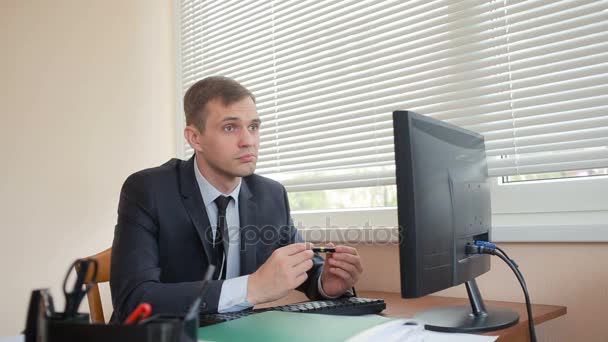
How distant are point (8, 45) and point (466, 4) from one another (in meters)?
1.83

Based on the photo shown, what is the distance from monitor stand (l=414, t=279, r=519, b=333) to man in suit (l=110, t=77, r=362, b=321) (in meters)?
0.26

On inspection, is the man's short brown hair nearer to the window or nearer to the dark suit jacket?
the dark suit jacket

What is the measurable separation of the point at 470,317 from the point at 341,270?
13.9 inches

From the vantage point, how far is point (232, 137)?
1.64 meters

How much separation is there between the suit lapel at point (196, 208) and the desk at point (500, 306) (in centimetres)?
54

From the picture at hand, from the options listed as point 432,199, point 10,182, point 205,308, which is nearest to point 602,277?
point 432,199

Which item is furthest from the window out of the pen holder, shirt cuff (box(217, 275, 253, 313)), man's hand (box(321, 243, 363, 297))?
the pen holder

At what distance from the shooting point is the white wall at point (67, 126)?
225 cm

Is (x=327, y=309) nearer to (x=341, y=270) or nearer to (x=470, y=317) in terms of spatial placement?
(x=341, y=270)

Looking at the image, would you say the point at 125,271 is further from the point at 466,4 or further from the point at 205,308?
the point at 466,4

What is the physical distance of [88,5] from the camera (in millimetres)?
2564

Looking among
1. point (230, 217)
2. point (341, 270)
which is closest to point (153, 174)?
point (230, 217)

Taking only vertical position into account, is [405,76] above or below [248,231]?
above

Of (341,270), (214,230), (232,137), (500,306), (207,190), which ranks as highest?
(232,137)
